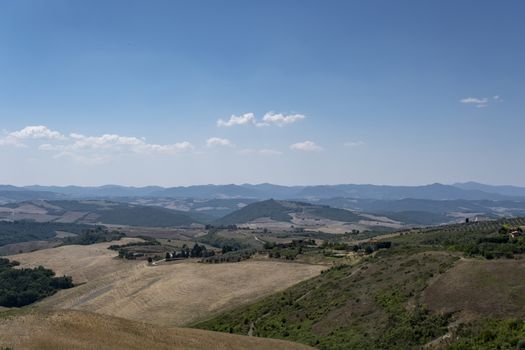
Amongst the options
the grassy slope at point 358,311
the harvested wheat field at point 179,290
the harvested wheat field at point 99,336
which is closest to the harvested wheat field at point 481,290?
the grassy slope at point 358,311

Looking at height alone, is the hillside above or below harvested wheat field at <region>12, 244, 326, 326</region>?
above

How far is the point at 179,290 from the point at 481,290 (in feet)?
270

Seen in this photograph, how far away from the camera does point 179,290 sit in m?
125

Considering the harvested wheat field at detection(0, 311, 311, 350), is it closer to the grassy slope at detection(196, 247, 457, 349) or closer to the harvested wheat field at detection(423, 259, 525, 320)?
the grassy slope at detection(196, 247, 457, 349)

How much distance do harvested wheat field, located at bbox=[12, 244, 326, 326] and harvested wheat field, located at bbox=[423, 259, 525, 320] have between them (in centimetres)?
5040

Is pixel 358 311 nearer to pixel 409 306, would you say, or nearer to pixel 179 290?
pixel 409 306

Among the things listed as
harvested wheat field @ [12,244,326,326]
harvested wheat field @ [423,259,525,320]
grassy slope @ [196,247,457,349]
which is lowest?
harvested wheat field @ [12,244,326,326]

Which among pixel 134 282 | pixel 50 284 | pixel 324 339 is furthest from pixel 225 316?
pixel 50 284

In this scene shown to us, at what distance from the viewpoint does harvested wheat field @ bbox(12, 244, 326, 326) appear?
107 m

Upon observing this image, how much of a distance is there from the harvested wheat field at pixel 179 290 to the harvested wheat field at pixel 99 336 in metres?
47.6

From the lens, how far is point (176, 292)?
122688mm

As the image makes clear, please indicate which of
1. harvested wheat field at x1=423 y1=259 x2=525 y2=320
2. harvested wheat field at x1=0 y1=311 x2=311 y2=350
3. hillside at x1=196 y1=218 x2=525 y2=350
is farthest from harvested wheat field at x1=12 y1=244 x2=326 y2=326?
harvested wheat field at x1=423 y1=259 x2=525 y2=320

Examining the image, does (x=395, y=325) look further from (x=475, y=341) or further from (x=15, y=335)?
(x=15, y=335)

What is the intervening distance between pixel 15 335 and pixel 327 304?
48119 mm
